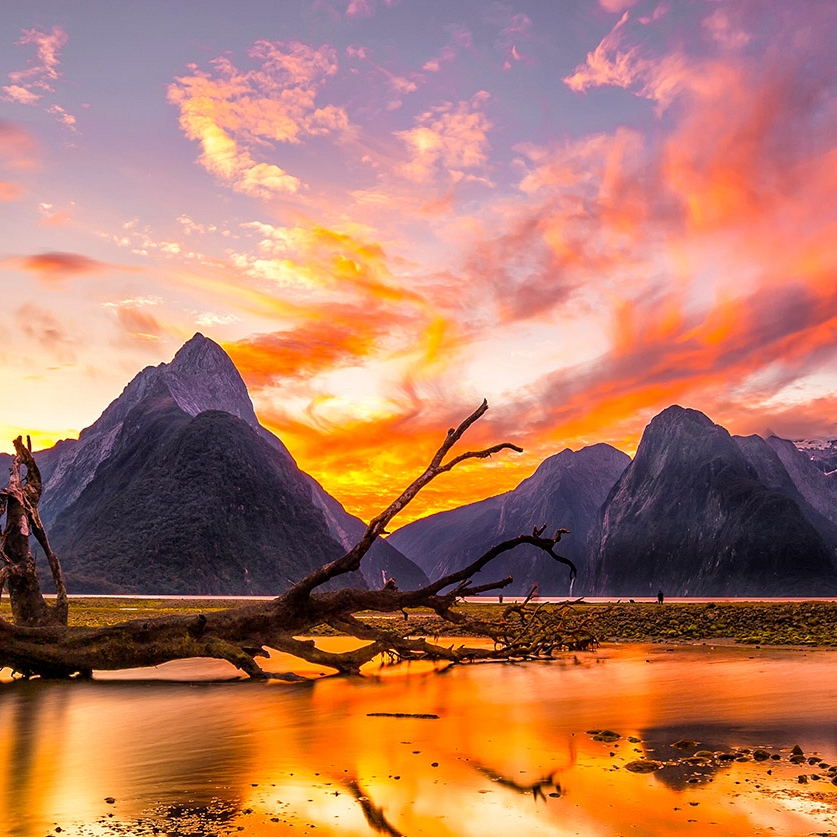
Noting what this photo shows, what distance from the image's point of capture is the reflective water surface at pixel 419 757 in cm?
996

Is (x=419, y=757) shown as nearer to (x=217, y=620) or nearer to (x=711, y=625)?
(x=217, y=620)

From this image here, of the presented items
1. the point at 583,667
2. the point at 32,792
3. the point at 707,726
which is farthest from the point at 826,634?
the point at 32,792

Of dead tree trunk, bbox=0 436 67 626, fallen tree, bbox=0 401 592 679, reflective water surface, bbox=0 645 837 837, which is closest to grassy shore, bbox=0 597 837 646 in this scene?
fallen tree, bbox=0 401 592 679

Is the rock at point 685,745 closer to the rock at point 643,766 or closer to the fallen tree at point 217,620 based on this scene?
the rock at point 643,766

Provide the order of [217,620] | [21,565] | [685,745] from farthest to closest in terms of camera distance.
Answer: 1. [21,565]
2. [217,620]
3. [685,745]

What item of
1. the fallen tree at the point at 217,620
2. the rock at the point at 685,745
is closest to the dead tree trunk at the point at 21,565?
the fallen tree at the point at 217,620

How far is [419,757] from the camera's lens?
13.9 metres

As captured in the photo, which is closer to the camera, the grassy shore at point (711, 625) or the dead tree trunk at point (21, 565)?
the dead tree trunk at point (21, 565)

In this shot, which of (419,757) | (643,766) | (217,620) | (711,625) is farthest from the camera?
(711,625)

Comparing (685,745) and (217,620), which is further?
(217,620)

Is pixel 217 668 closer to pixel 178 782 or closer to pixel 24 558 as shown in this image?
pixel 24 558

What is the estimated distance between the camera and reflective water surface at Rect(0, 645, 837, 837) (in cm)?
996

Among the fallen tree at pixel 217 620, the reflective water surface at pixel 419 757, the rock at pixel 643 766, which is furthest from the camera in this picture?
the fallen tree at pixel 217 620

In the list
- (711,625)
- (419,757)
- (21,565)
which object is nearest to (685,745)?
(419,757)
